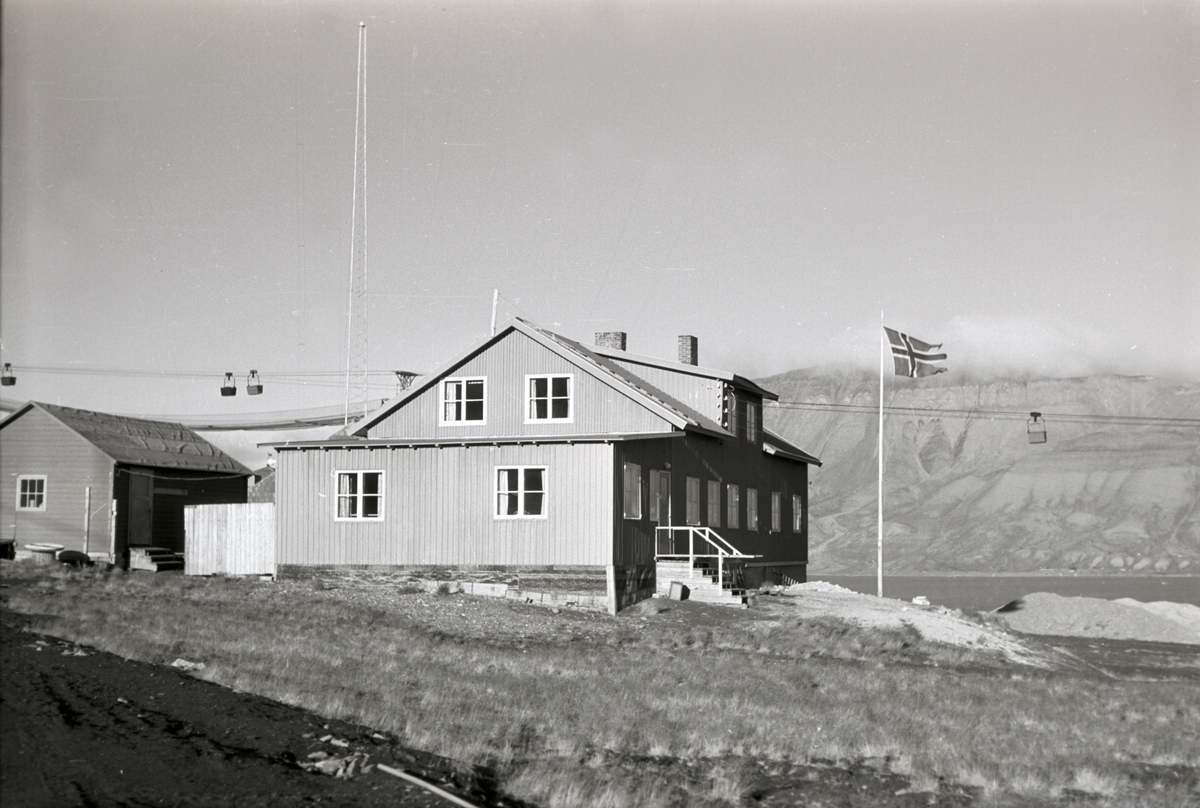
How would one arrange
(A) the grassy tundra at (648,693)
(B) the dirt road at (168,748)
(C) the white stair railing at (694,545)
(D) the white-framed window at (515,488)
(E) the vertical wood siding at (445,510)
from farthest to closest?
(C) the white stair railing at (694,545), (D) the white-framed window at (515,488), (E) the vertical wood siding at (445,510), (A) the grassy tundra at (648,693), (B) the dirt road at (168,748)

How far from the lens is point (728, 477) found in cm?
4303

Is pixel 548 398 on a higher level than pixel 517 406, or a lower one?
higher

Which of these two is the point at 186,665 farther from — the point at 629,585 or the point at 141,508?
the point at 141,508

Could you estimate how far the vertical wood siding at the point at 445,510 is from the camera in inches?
1330

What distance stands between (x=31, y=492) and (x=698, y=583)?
76.7 feet

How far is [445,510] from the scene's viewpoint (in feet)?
115

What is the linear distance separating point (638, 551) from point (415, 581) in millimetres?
5881

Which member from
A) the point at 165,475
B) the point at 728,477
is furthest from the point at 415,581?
the point at 165,475

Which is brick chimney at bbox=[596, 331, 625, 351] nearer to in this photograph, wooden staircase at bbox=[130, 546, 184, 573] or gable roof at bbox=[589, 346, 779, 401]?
gable roof at bbox=[589, 346, 779, 401]

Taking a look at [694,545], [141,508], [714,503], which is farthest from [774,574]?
[141,508]

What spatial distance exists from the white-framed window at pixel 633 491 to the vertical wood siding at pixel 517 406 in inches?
88.3

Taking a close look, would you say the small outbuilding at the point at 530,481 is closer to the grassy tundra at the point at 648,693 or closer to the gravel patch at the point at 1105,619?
the grassy tundra at the point at 648,693

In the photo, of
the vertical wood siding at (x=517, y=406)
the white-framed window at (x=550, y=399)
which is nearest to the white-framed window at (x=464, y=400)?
the vertical wood siding at (x=517, y=406)

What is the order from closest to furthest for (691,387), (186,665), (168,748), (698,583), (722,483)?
(168,748), (186,665), (698,583), (691,387), (722,483)
